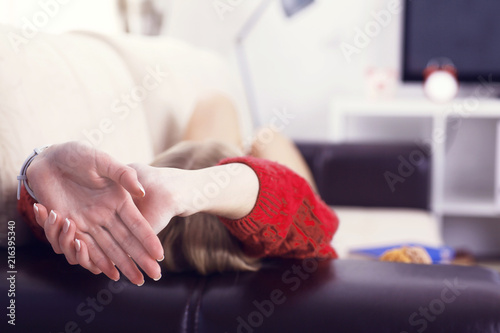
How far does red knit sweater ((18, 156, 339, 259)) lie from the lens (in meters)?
0.79

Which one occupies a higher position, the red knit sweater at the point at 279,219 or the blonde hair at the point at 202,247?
the red knit sweater at the point at 279,219

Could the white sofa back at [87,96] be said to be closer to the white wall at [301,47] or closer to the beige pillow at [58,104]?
the beige pillow at [58,104]

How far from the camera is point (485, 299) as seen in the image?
671 mm

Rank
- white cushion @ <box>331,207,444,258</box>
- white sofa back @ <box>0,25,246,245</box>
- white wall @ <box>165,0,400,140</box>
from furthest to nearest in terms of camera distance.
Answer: white wall @ <box>165,0,400,140</box>
white cushion @ <box>331,207,444,258</box>
white sofa back @ <box>0,25,246,245</box>

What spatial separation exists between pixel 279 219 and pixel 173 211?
18cm

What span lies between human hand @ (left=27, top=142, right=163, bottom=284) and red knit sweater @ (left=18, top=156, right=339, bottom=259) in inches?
5.2

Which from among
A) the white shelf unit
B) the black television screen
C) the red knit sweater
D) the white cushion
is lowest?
the red knit sweater

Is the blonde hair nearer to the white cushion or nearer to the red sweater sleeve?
the red sweater sleeve

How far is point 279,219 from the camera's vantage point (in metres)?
0.80

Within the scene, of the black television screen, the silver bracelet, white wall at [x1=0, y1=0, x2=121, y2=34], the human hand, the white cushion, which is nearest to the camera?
the human hand

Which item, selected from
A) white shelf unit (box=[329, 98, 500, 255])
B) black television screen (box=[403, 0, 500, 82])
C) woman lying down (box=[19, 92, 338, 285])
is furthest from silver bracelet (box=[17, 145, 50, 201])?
black television screen (box=[403, 0, 500, 82])

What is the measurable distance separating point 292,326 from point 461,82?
230cm

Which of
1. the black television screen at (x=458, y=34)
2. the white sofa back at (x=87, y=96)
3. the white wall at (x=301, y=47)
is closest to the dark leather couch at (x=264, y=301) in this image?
the white sofa back at (x=87, y=96)

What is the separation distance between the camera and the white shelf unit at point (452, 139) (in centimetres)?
249
